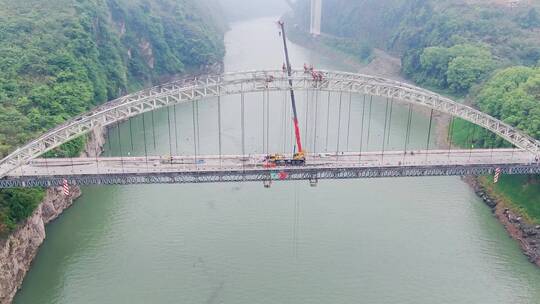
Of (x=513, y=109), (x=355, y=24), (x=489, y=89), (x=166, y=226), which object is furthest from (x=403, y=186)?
(x=355, y=24)

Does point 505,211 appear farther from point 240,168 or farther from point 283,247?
point 240,168

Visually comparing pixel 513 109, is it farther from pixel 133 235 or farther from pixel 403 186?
pixel 133 235

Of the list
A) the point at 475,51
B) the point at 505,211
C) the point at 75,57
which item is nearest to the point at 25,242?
the point at 75,57

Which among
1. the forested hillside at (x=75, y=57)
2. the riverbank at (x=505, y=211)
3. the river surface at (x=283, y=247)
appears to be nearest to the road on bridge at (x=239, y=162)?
the forested hillside at (x=75, y=57)

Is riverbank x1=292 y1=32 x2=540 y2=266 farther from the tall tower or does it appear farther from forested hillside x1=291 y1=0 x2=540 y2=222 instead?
the tall tower

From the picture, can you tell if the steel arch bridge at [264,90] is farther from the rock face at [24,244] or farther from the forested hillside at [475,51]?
the forested hillside at [475,51]
